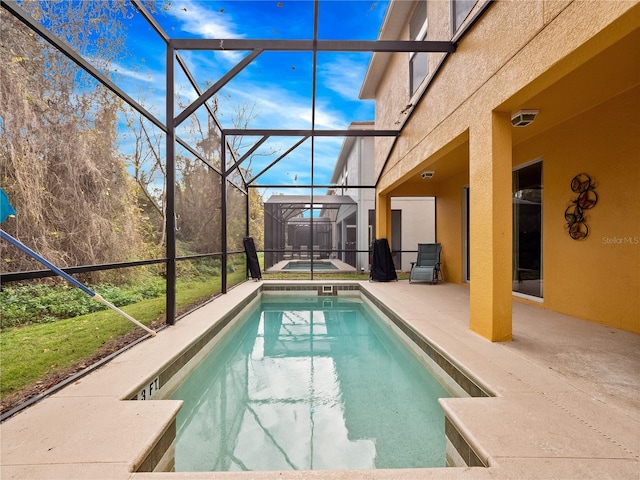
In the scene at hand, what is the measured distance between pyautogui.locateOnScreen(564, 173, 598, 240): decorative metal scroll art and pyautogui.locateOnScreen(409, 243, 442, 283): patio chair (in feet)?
11.1

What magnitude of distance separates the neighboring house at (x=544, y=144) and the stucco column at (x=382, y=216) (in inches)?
111

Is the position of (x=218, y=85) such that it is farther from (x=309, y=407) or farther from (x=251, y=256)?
(x=251, y=256)

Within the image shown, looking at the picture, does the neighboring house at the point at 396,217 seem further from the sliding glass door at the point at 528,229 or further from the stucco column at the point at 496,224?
the stucco column at the point at 496,224

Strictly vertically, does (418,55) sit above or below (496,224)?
above

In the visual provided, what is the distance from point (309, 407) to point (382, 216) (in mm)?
6231

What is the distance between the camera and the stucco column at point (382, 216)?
816 centimetres

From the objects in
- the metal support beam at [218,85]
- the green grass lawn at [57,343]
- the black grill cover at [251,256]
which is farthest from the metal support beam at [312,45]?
the black grill cover at [251,256]

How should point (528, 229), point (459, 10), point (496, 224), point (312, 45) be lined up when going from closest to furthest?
point (496, 224)
point (312, 45)
point (459, 10)
point (528, 229)

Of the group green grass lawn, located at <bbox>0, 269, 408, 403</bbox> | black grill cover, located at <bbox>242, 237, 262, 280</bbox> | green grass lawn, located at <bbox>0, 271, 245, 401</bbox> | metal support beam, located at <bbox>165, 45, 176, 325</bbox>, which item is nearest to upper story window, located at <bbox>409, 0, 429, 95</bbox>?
metal support beam, located at <bbox>165, 45, 176, 325</bbox>

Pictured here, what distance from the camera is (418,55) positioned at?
592 cm

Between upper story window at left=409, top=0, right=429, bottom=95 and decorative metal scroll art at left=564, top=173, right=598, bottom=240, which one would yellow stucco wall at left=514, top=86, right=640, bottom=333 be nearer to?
decorative metal scroll art at left=564, top=173, right=598, bottom=240

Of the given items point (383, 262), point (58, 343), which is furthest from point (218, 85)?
point (383, 262)

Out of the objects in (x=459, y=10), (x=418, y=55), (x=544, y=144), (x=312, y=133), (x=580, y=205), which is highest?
→ (x=418, y=55)

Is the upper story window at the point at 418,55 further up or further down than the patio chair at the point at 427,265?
further up
